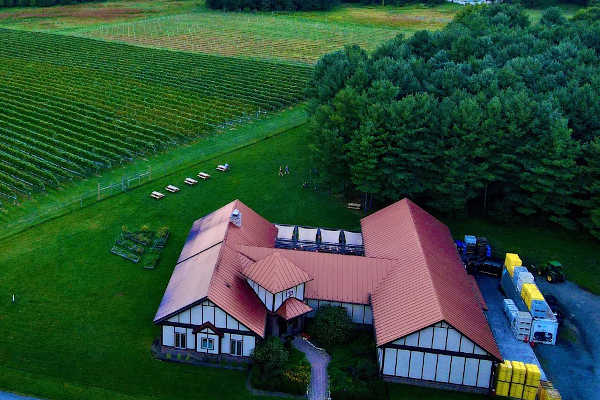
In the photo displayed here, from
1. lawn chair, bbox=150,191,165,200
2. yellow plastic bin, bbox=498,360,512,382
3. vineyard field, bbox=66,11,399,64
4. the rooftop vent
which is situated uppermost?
vineyard field, bbox=66,11,399,64

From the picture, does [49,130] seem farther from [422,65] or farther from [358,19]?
[358,19]

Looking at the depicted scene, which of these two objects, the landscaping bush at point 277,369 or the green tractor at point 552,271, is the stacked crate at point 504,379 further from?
the green tractor at point 552,271

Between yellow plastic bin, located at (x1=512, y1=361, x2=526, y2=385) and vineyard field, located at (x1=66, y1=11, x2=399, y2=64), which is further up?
vineyard field, located at (x1=66, y1=11, x2=399, y2=64)

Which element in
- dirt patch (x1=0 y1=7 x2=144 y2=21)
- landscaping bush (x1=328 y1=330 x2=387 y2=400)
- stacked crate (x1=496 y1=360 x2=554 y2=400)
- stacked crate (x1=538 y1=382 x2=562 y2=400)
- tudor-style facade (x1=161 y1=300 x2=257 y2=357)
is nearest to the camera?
stacked crate (x1=538 y1=382 x2=562 y2=400)

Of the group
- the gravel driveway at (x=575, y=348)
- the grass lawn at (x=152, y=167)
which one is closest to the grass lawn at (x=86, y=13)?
the grass lawn at (x=152, y=167)

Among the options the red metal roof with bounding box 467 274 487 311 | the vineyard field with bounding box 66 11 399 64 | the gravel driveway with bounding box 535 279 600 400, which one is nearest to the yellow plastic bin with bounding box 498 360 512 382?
the gravel driveway with bounding box 535 279 600 400

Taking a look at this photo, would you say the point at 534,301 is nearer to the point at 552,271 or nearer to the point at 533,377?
the point at 533,377

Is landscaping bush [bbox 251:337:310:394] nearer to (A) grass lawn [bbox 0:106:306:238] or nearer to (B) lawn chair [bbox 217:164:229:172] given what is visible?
(A) grass lawn [bbox 0:106:306:238]

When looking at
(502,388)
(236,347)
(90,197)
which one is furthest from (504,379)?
(90,197)

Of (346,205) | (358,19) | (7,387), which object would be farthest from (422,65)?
(358,19)
